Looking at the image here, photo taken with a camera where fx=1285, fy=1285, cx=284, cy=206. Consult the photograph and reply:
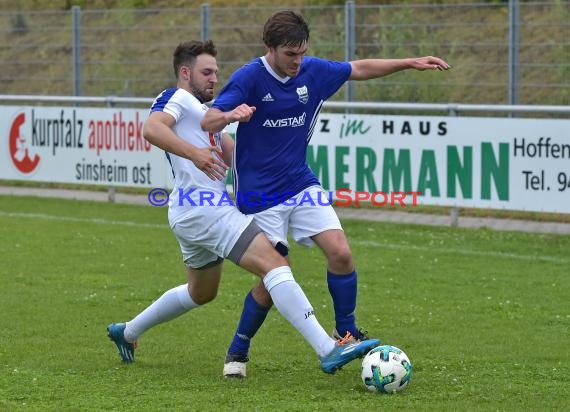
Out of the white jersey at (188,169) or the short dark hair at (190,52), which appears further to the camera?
the short dark hair at (190,52)

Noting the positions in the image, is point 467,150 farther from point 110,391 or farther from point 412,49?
point 110,391

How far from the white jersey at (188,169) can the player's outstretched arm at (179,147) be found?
0.11 m

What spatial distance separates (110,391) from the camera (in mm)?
6914

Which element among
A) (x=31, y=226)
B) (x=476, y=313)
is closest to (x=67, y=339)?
(x=476, y=313)

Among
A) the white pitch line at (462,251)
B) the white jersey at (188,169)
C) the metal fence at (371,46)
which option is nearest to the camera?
the white jersey at (188,169)

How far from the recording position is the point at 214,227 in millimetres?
7129

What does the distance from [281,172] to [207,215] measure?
534 millimetres

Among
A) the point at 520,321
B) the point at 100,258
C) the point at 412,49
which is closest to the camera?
the point at 520,321

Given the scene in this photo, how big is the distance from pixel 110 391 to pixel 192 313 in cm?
275

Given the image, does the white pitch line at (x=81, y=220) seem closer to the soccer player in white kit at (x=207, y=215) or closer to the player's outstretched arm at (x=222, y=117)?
the soccer player in white kit at (x=207, y=215)

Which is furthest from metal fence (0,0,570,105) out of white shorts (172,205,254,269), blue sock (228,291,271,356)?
white shorts (172,205,254,269)

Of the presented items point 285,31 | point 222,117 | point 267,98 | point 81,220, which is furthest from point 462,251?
point 222,117

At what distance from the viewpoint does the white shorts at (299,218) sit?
7.36m

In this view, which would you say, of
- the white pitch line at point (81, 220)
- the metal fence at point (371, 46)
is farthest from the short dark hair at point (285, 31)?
the metal fence at point (371, 46)
